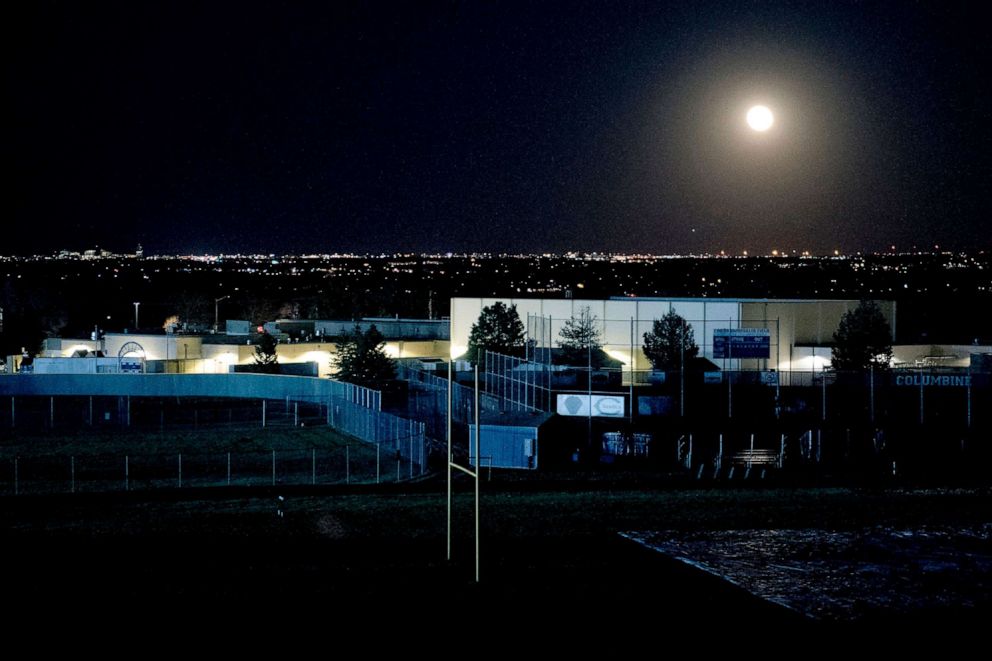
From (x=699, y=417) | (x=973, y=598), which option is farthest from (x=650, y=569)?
(x=699, y=417)

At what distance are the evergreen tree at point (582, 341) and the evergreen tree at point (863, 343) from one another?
11.7 meters

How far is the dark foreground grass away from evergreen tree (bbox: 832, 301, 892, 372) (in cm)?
2505

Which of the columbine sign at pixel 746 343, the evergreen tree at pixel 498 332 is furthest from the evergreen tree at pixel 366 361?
the columbine sign at pixel 746 343

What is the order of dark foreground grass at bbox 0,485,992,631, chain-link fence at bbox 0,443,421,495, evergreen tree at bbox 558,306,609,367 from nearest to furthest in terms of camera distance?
dark foreground grass at bbox 0,485,992,631 < chain-link fence at bbox 0,443,421,495 < evergreen tree at bbox 558,306,609,367

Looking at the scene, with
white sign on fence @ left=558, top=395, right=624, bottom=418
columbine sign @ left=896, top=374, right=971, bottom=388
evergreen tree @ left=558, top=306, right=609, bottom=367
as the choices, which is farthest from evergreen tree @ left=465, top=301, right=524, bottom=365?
columbine sign @ left=896, top=374, right=971, bottom=388

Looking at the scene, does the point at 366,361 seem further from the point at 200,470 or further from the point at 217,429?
the point at 200,470

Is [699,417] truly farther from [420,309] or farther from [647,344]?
[420,309]

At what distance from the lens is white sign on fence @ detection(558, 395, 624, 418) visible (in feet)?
117

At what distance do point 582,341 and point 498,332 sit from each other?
9613 mm

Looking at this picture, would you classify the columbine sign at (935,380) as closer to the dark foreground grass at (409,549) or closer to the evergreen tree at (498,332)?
the dark foreground grass at (409,549)

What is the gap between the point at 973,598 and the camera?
13531 millimetres

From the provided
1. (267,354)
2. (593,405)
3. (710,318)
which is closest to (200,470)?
(593,405)

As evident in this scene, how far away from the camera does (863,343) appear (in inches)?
1991

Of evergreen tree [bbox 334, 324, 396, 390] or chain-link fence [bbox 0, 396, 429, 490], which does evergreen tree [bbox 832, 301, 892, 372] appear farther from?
chain-link fence [bbox 0, 396, 429, 490]
